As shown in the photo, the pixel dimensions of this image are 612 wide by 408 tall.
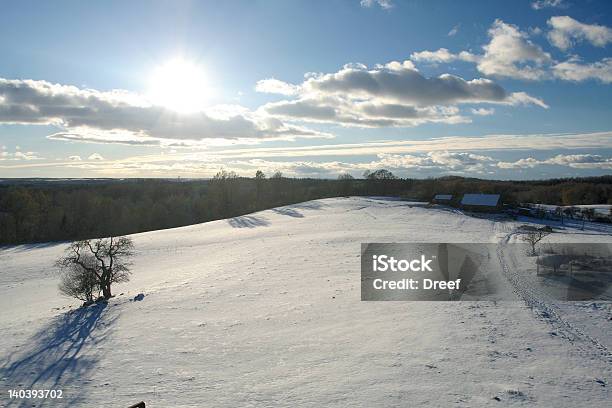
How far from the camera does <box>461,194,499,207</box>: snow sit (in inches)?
2884

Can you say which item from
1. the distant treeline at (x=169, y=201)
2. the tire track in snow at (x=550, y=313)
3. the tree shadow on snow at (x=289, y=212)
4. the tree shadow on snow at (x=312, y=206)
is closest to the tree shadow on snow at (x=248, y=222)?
the tree shadow on snow at (x=289, y=212)

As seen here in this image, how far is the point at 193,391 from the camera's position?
1476 cm

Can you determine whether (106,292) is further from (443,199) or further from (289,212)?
(443,199)

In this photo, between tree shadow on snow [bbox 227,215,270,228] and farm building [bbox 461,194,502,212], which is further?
farm building [bbox 461,194,502,212]

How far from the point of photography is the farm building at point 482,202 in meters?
72.7

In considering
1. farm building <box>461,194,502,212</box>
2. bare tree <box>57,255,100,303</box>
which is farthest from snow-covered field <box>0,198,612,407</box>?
farm building <box>461,194,502,212</box>

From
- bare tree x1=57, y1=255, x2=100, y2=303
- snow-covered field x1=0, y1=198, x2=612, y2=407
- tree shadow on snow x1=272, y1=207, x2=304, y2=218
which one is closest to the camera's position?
snow-covered field x1=0, y1=198, x2=612, y2=407

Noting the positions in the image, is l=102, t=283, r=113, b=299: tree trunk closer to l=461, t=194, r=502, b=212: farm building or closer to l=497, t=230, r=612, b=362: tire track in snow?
l=497, t=230, r=612, b=362: tire track in snow

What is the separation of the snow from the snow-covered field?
42.5 metres

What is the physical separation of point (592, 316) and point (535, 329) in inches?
145

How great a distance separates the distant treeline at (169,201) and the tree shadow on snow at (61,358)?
5943cm

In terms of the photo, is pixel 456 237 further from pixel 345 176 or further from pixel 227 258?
pixel 345 176

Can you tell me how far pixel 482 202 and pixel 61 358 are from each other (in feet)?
230

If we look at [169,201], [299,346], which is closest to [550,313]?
[299,346]
